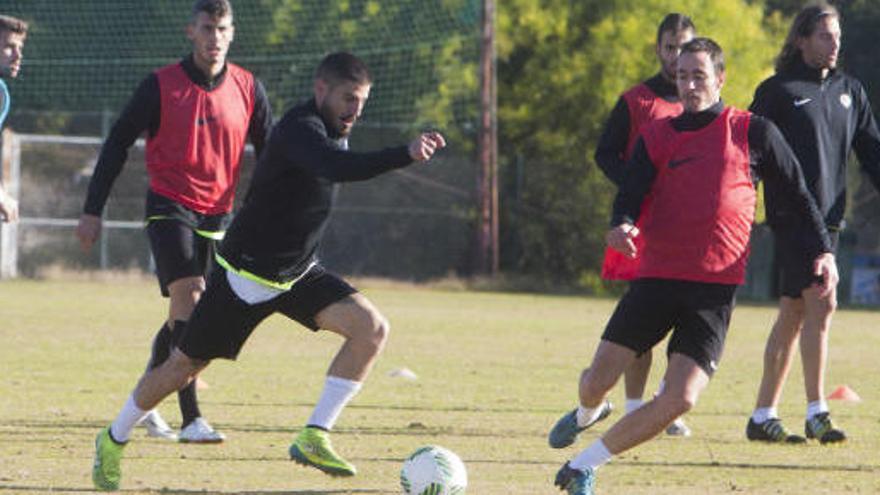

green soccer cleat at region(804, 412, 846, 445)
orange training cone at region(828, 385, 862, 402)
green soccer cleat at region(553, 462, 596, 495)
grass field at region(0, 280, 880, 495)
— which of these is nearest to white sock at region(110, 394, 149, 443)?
grass field at region(0, 280, 880, 495)

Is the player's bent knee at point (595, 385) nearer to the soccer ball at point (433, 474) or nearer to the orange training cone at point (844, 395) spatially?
the soccer ball at point (433, 474)

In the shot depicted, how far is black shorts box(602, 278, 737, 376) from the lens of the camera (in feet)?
22.0

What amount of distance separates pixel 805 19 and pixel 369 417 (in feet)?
10.9

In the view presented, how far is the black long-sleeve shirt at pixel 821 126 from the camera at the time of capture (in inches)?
354

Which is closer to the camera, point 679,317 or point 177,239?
point 679,317

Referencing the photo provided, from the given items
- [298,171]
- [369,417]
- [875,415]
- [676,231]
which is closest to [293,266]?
[298,171]

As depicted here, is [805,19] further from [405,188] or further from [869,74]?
[869,74]

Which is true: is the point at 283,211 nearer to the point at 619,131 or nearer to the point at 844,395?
the point at 619,131

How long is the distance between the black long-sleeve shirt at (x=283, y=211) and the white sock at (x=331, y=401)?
1.60 ft

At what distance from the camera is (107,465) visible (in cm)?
705

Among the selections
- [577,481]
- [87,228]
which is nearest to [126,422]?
[87,228]

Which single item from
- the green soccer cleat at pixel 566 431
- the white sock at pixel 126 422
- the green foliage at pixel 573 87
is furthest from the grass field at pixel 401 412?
the green foliage at pixel 573 87

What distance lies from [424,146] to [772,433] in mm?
3379

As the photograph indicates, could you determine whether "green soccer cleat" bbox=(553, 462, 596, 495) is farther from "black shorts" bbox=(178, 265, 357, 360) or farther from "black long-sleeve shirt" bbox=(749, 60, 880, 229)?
"black long-sleeve shirt" bbox=(749, 60, 880, 229)
